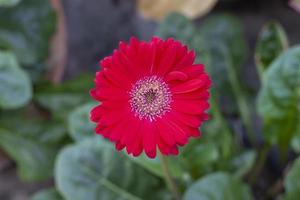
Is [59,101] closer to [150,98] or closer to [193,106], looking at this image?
[150,98]

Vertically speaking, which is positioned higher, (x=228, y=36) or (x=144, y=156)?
(x=228, y=36)

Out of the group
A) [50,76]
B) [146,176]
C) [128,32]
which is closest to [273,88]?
[146,176]

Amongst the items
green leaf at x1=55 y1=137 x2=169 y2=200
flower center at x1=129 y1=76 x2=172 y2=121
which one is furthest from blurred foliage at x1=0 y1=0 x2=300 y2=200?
flower center at x1=129 y1=76 x2=172 y2=121

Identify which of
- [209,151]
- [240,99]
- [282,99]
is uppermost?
[240,99]

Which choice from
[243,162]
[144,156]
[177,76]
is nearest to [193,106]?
[177,76]

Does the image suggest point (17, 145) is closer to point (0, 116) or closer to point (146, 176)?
point (0, 116)

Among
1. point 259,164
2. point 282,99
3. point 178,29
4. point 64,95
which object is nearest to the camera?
point 282,99
